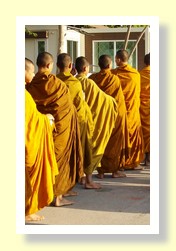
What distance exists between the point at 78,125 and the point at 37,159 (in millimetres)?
1152

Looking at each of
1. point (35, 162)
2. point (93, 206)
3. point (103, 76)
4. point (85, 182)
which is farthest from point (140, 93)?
point (35, 162)

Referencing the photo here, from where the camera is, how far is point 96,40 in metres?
13.5

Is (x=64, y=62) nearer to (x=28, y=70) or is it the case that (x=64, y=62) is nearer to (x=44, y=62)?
(x=44, y=62)

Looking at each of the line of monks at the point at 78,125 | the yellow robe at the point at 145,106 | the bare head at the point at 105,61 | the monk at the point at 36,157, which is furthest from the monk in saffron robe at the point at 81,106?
the yellow robe at the point at 145,106

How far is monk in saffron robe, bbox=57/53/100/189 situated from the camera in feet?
24.8

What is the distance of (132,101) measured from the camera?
941 cm

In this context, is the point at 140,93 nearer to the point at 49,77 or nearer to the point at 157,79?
the point at 49,77

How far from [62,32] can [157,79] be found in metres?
4.55

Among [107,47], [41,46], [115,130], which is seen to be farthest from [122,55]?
[107,47]

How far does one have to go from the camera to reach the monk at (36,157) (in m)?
6.09

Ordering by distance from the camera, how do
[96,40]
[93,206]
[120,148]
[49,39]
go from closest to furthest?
1. [93,206]
2. [120,148]
3. [49,39]
4. [96,40]

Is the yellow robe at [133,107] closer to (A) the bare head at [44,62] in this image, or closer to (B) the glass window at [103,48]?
(A) the bare head at [44,62]
